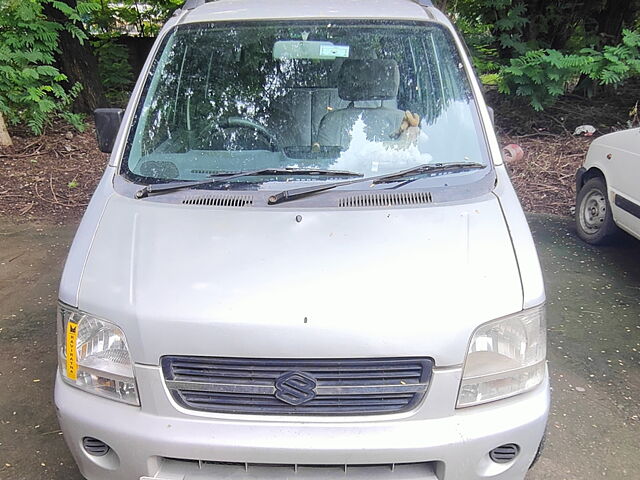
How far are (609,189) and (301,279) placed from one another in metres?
3.88

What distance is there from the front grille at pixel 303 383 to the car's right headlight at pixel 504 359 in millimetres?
163

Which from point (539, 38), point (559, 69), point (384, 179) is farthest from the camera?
point (539, 38)

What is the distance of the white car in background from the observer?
4.46 meters

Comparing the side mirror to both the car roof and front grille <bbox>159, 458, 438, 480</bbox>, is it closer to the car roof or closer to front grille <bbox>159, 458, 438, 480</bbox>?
the car roof

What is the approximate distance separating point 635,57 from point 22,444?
25.9 feet

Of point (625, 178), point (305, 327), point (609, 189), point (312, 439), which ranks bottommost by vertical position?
point (609, 189)

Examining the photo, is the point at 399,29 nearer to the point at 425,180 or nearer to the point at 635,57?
the point at 425,180

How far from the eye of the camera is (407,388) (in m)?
1.87

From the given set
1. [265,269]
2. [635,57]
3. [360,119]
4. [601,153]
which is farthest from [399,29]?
[635,57]

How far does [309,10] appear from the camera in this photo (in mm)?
3125

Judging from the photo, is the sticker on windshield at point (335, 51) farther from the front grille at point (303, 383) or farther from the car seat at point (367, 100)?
the front grille at point (303, 383)

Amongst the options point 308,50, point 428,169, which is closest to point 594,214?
Result: point 428,169

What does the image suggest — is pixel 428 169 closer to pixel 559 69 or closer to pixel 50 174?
pixel 559 69

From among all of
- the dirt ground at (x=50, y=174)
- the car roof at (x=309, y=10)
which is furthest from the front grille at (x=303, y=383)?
the dirt ground at (x=50, y=174)
